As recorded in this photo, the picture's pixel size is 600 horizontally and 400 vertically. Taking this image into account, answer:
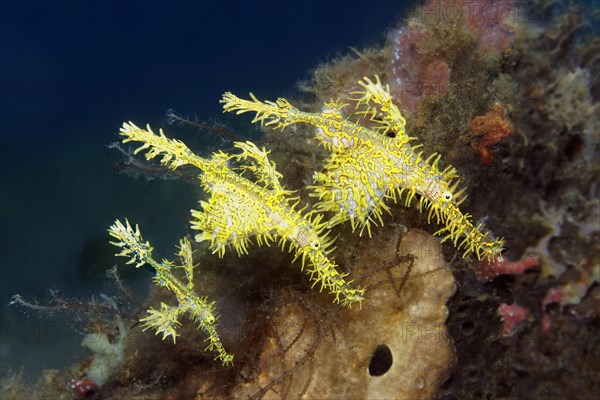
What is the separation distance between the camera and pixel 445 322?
445 centimetres

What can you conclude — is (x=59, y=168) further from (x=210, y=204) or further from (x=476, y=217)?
(x=476, y=217)

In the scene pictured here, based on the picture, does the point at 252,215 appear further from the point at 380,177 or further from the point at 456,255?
the point at 456,255

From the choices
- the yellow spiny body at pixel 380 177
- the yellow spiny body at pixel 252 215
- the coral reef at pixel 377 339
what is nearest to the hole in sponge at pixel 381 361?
the coral reef at pixel 377 339

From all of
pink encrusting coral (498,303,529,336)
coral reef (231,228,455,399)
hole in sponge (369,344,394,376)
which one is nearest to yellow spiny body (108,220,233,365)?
coral reef (231,228,455,399)

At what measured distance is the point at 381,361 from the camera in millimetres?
4512

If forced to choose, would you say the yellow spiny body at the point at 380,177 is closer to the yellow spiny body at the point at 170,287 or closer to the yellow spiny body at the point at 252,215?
the yellow spiny body at the point at 252,215

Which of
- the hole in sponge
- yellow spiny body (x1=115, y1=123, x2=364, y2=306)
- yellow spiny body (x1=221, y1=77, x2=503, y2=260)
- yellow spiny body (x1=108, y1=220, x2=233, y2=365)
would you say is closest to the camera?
yellow spiny body (x1=221, y1=77, x2=503, y2=260)

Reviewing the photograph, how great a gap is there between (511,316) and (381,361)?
1351mm

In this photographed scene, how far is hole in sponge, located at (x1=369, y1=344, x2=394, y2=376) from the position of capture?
14.7ft

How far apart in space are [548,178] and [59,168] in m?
10.7

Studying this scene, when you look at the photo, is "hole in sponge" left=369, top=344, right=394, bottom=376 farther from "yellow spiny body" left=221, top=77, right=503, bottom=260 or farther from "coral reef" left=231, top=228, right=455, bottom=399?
"yellow spiny body" left=221, top=77, right=503, bottom=260

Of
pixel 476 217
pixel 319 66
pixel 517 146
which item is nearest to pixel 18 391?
pixel 319 66

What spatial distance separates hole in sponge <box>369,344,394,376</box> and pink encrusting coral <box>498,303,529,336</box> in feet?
3.81

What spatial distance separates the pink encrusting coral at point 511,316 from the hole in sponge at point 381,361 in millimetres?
1160
